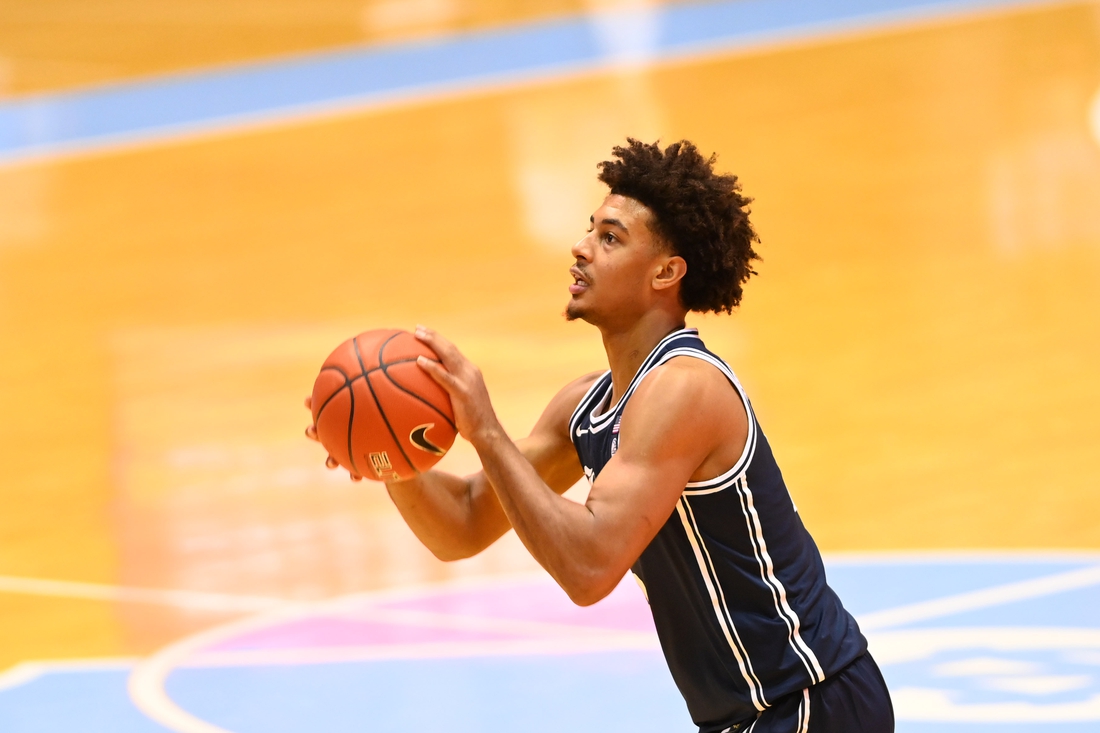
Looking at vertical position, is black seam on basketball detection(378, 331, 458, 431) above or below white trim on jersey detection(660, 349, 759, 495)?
above

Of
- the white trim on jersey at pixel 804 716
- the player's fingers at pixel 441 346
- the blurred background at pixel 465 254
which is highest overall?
the blurred background at pixel 465 254

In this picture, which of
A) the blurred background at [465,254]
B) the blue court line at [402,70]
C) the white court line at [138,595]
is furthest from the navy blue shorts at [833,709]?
the blue court line at [402,70]

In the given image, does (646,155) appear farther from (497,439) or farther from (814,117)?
(814,117)

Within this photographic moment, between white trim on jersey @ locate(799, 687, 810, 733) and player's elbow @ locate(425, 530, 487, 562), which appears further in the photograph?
player's elbow @ locate(425, 530, 487, 562)

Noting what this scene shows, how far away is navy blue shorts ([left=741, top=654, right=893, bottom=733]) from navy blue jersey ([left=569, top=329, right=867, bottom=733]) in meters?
0.03

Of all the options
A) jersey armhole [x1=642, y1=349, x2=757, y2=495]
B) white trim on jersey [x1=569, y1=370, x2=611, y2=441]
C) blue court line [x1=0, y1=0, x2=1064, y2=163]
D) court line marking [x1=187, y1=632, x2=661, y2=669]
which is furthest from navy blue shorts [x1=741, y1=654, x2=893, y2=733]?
blue court line [x1=0, y1=0, x2=1064, y2=163]

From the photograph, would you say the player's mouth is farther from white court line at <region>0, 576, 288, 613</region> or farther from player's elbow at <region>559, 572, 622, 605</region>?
white court line at <region>0, 576, 288, 613</region>

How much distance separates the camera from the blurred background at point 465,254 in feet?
23.6

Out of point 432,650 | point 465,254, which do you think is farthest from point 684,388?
point 465,254

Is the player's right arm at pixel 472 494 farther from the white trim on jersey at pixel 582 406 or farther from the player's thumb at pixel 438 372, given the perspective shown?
the player's thumb at pixel 438 372

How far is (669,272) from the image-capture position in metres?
3.54

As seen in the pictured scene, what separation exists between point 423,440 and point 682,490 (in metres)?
0.65

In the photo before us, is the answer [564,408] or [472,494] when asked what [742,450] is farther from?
[472,494]

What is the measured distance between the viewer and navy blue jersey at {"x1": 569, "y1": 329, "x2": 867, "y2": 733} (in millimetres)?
3303
